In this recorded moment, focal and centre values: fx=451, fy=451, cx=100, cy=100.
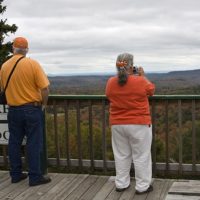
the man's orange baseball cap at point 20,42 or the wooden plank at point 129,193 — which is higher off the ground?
the man's orange baseball cap at point 20,42

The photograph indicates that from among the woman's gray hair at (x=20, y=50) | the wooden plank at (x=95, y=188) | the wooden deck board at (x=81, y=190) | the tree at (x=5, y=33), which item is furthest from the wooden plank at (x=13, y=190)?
the tree at (x=5, y=33)

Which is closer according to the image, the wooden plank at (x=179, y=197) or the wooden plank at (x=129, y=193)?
the wooden plank at (x=179, y=197)

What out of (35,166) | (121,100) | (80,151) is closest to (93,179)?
(80,151)

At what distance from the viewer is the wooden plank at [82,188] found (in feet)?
17.2

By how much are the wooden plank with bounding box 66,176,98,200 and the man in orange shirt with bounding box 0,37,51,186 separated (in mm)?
544

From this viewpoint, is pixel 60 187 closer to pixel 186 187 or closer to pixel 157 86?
pixel 186 187

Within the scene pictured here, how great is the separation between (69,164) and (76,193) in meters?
0.98

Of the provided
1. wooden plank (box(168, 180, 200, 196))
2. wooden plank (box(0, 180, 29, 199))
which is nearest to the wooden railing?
wooden plank (box(168, 180, 200, 196))

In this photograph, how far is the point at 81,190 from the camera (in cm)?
549

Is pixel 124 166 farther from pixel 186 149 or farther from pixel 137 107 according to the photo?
pixel 186 149

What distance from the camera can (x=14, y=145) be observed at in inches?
223

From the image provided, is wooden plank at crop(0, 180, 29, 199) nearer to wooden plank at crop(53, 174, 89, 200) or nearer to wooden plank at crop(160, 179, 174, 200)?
wooden plank at crop(53, 174, 89, 200)

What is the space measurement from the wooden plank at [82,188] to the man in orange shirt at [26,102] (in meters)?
0.54

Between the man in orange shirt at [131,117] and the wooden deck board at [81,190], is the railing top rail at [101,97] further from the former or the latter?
the wooden deck board at [81,190]
